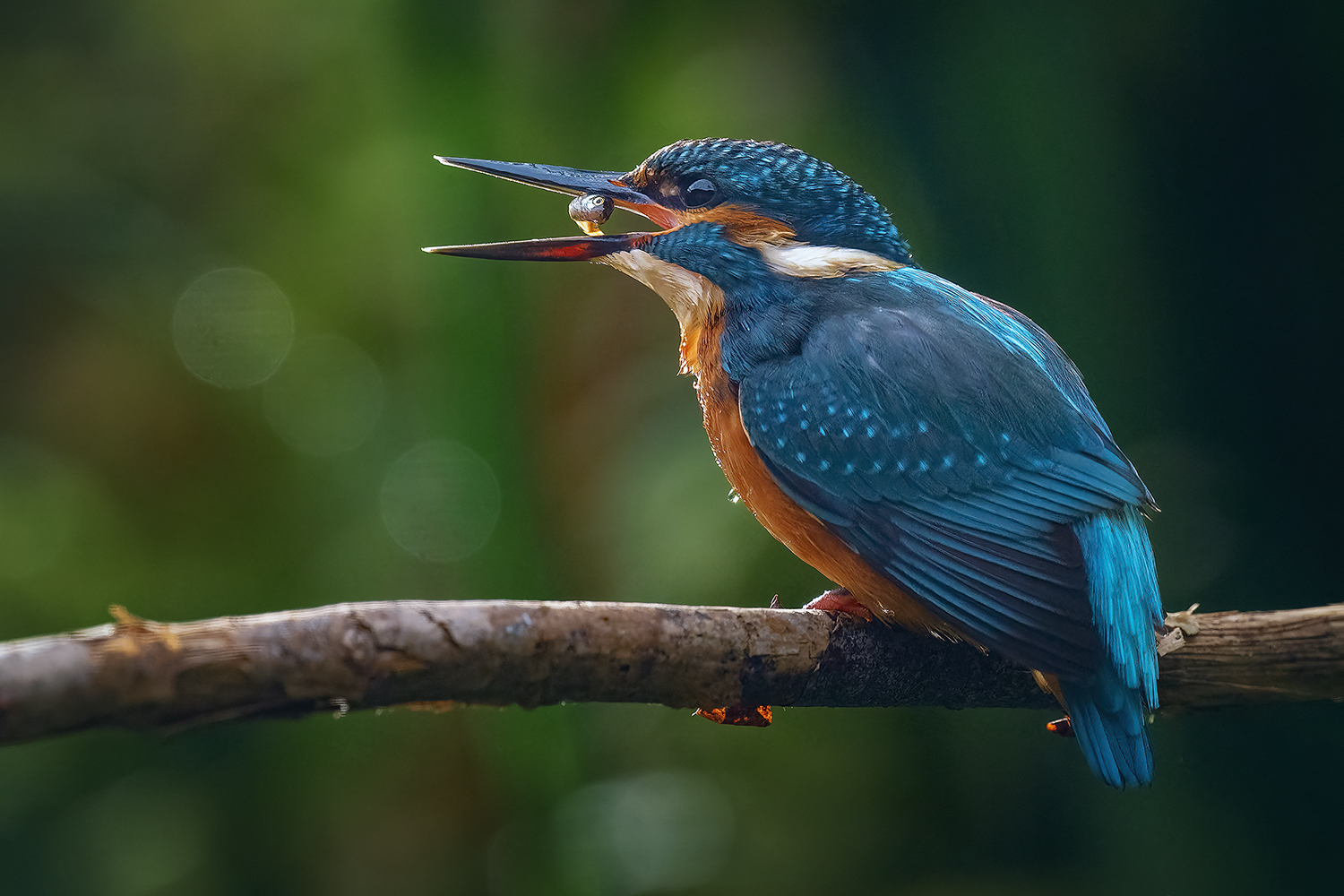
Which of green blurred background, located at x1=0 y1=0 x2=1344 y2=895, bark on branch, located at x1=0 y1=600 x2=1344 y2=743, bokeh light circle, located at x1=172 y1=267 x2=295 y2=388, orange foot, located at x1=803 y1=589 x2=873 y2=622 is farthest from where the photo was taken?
bokeh light circle, located at x1=172 y1=267 x2=295 y2=388

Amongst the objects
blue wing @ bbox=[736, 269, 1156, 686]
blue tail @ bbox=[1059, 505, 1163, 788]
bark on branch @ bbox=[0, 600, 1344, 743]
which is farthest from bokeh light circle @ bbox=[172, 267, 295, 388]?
blue tail @ bbox=[1059, 505, 1163, 788]

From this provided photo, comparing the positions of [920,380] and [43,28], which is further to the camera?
[43,28]

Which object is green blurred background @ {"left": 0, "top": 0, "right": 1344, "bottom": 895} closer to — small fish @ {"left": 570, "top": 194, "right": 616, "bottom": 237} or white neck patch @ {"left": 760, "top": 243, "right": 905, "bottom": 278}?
white neck patch @ {"left": 760, "top": 243, "right": 905, "bottom": 278}

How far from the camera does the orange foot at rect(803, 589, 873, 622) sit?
139cm

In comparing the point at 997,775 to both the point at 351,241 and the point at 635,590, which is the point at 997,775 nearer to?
the point at 635,590

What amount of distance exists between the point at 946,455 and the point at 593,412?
157 centimetres

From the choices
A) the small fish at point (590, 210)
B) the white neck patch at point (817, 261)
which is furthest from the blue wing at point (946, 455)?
the small fish at point (590, 210)

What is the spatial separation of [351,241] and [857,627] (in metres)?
2.39

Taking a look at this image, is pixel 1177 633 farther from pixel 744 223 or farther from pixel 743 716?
pixel 744 223

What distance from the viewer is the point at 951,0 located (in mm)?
2336

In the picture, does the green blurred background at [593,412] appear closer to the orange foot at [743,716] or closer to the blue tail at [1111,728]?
the blue tail at [1111,728]

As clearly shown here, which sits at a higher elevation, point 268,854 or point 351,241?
point 351,241

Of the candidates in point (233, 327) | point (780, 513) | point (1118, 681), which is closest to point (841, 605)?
point (780, 513)

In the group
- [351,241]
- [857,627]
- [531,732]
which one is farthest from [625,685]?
[351,241]
